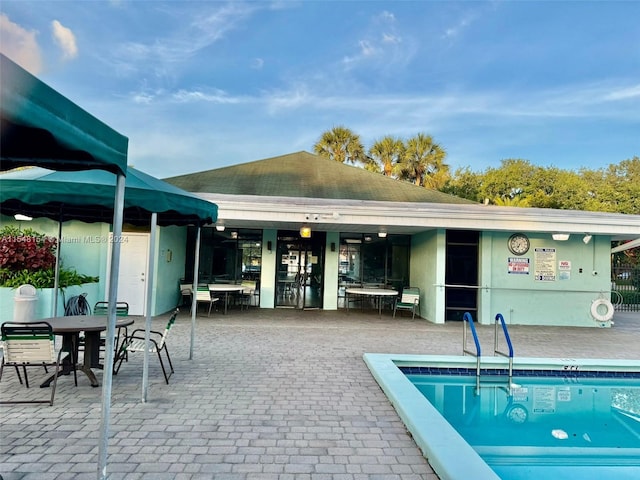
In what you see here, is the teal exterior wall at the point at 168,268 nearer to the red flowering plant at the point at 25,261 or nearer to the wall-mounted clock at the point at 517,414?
the red flowering plant at the point at 25,261

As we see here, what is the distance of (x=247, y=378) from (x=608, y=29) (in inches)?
617

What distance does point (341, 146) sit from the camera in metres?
24.8

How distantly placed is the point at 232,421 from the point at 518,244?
955 cm

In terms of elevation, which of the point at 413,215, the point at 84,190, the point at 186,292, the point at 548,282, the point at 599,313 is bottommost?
the point at 599,313

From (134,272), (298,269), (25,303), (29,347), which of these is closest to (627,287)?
(298,269)

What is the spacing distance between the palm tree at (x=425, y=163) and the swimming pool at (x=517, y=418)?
59.0 feet

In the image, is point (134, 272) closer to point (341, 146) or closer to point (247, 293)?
point (247, 293)

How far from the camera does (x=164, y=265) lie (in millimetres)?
10375

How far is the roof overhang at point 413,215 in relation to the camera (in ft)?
30.3

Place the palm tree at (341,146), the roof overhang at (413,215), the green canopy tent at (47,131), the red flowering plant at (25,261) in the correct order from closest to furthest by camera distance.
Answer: the green canopy tent at (47,131)
the red flowering plant at (25,261)
the roof overhang at (413,215)
the palm tree at (341,146)

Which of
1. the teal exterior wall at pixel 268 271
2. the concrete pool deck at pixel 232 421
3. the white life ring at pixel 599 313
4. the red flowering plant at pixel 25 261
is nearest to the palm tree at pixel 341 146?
the teal exterior wall at pixel 268 271

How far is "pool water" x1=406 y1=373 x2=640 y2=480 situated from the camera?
3.86 meters

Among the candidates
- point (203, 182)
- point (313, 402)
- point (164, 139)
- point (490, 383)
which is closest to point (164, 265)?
point (203, 182)

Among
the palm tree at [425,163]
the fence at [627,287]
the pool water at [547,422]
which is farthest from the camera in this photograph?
the palm tree at [425,163]
